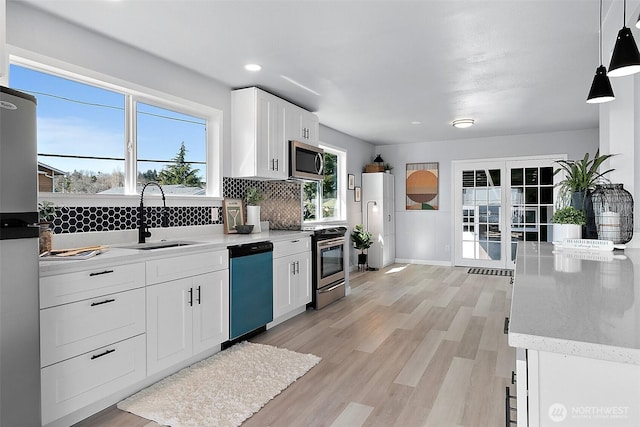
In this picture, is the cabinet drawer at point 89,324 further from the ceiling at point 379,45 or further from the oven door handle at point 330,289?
the oven door handle at point 330,289

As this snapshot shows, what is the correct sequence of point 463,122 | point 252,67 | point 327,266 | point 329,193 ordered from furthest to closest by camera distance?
point 329,193, point 463,122, point 327,266, point 252,67

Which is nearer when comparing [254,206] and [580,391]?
[580,391]

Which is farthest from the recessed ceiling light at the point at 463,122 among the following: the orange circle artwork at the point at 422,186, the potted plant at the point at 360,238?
the potted plant at the point at 360,238

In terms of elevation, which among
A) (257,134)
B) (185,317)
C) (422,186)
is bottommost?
(185,317)

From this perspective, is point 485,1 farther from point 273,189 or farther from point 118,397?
point 118,397

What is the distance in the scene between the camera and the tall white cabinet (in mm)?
7004

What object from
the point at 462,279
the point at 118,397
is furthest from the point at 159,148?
the point at 462,279

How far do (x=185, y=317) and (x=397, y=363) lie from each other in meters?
1.59

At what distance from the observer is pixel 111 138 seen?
2.96 meters

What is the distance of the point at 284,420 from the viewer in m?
2.11

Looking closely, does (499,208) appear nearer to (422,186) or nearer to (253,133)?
(422,186)

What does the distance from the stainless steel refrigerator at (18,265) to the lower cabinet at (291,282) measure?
6.89 feet

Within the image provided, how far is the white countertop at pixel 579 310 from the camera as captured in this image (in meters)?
0.69

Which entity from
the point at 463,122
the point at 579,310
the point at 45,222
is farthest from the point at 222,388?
the point at 463,122
